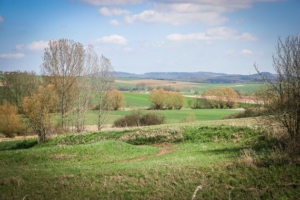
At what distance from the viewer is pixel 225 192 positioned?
14438 mm

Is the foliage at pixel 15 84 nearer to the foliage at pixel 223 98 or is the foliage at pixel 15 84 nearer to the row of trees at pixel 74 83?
the row of trees at pixel 74 83

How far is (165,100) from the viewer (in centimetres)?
9388

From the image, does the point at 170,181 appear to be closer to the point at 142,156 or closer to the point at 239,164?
the point at 239,164

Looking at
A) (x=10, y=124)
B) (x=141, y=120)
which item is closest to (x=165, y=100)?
(x=141, y=120)

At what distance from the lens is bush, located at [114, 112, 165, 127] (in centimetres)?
5350

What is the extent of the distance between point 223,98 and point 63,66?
→ 2402 inches

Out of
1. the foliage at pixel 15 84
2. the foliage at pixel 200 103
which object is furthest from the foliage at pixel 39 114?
the foliage at pixel 200 103

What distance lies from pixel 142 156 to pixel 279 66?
10591 millimetres

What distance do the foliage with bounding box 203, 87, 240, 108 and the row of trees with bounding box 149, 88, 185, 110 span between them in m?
9.64

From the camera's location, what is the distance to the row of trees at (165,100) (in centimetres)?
9294

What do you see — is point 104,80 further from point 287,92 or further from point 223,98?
point 223,98

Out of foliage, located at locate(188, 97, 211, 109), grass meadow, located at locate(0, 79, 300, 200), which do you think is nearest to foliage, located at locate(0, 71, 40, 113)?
foliage, located at locate(188, 97, 211, 109)

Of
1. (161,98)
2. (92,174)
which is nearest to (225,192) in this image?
(92,174)

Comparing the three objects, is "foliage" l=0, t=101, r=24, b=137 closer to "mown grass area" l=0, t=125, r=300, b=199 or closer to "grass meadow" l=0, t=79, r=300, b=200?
"grass meadow" l=0, t=79, r=300, b=200
